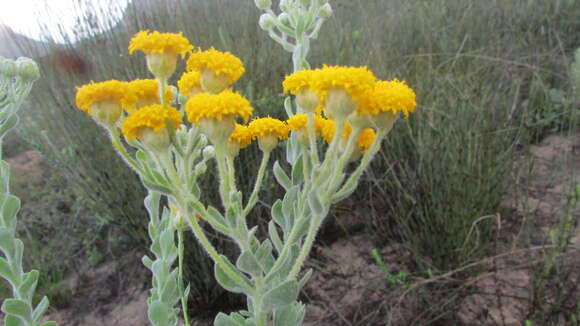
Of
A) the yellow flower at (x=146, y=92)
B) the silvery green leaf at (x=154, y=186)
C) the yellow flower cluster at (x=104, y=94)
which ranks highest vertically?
the yellow flower cluster at (x=104, y=94)

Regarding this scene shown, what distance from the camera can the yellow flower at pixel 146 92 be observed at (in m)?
0.89

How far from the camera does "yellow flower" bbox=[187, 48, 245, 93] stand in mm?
891

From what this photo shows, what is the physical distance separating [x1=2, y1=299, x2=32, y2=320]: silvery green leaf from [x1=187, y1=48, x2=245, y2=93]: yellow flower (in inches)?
26.4

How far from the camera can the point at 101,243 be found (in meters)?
2.71

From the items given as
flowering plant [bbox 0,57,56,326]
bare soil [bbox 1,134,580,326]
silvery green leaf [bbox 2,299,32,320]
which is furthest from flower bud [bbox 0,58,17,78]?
bare soil [bbox 1,134,580,326]

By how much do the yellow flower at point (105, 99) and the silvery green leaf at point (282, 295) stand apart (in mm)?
Result: 470

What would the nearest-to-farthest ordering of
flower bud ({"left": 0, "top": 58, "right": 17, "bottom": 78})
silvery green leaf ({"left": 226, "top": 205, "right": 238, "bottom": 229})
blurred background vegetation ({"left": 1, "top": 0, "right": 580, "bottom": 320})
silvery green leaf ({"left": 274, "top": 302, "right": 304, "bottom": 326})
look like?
silvery green leaf ({"left": 226, "top": 205, "right": 238, "bottom": 229})
silvery green leaf ({"left": 274, "top": 302, "right": 304, "bottom": 326})
flower bud ({"left": 0, "top": 58, "right": 17, "bottom": 78})
blurred background vegetation ({"left": 1, "top": 0, "right": 580, "bottom": 320})

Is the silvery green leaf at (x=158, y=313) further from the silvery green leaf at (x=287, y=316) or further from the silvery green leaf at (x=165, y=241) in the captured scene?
the silvery green leaf at (x=287, y=316)

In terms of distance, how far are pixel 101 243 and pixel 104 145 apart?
78 cm

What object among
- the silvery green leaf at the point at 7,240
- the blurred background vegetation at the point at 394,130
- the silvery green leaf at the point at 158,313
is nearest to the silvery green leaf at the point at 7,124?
the silvery green leaf at the point at 7,240

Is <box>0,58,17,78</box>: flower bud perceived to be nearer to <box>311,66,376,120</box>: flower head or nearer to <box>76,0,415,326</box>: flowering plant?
<box>76,0,415,326</box>: flowering plant

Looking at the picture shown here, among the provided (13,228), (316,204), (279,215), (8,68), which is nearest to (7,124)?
(8,68)

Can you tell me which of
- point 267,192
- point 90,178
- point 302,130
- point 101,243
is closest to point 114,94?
point 302,130

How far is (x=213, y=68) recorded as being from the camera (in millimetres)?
891
